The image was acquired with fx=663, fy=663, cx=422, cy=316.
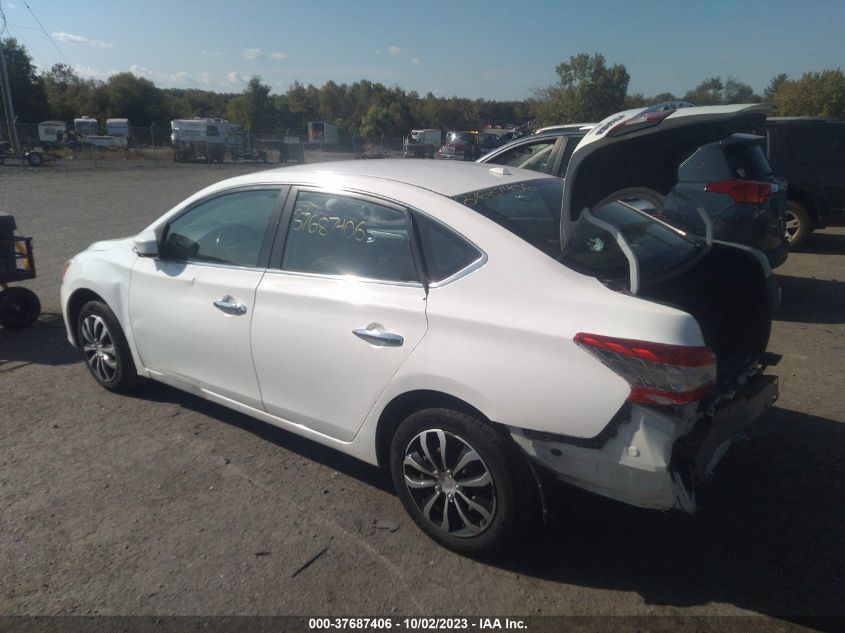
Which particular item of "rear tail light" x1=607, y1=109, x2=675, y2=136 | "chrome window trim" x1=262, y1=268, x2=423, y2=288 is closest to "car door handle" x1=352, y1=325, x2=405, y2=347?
"chrome window trim" x1=262, y1=268, x2=423, y2=288

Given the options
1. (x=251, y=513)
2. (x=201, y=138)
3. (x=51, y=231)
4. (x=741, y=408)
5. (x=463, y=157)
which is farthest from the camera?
(x=201, y=138)

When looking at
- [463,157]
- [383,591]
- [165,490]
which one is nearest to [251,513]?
[165,490]

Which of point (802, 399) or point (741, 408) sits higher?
point (741, 408)

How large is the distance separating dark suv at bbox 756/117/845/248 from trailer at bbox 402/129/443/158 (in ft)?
Answer: 87.0

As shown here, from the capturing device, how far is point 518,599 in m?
2.78

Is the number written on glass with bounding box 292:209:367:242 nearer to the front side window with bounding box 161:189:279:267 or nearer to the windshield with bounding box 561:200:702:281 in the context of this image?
the front side window with bounding box 161:189:279:267

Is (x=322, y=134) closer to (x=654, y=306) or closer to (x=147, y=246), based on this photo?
(x=147, y=246)

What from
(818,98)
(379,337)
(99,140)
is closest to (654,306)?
Result: (379,337)

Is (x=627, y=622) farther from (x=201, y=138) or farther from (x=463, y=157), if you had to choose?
(x=201, y=138)

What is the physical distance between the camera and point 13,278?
6.27m

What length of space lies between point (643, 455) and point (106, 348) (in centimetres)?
383

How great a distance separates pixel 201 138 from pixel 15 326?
132ft

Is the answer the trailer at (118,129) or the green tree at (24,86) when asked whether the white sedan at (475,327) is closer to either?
the trailer at (118,129)

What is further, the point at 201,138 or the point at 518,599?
the point at 201,138
